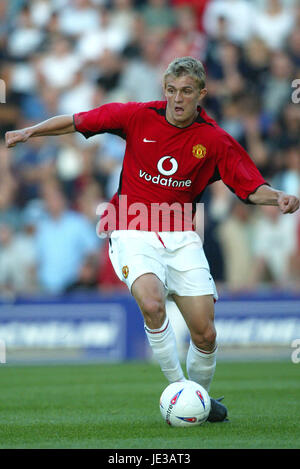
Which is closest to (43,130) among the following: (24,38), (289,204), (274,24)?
(289,204)

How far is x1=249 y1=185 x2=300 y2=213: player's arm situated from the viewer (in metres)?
6.83

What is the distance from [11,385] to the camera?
415 inches

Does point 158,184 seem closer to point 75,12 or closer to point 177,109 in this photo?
point 177,109

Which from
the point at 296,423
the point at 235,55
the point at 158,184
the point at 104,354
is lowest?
the point at 104,354

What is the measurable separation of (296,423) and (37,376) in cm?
552

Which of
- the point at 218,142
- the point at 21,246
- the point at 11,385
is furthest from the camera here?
the point at 21,246

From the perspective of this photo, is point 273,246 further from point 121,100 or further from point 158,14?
point 158,14

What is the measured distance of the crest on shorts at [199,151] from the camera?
7312 mm

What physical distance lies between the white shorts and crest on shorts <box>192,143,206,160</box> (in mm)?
619

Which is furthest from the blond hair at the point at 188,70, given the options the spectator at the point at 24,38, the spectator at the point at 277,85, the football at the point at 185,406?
the spectator at the point at 24,38

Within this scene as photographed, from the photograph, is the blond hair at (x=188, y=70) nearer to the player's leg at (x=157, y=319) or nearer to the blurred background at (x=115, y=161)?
the player's leg at (x=157, y=319)

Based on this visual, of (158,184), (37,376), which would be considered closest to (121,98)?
(37,376)

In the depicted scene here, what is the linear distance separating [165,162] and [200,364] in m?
1.58
